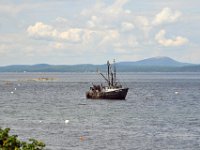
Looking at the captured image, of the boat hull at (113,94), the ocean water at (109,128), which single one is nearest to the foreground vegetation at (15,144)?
the ocean water at (109,128)

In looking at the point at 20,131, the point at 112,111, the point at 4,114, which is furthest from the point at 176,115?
the point at 20,131

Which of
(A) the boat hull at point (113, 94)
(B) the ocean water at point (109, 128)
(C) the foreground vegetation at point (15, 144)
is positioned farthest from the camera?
(A) the boat hull at point (113, 94)

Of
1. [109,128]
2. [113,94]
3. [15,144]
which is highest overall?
[15,144]

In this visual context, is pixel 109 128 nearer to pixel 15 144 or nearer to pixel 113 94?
pixel 15 144

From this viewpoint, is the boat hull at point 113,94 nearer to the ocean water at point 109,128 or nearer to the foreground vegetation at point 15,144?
the ocean water at point 109,128

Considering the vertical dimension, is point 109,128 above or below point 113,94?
below

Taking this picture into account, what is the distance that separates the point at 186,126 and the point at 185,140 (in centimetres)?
1442

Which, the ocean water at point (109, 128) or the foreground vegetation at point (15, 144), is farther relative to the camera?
the ocean water at point (109, 128)

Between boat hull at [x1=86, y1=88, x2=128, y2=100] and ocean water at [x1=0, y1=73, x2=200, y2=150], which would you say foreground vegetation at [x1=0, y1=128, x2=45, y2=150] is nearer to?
ocean water at [x1=0, y1=73, x2=200, y2=150]

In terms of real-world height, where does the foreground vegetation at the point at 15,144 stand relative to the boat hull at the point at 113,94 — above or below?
above

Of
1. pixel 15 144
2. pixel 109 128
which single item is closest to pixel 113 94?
pixel 109 128

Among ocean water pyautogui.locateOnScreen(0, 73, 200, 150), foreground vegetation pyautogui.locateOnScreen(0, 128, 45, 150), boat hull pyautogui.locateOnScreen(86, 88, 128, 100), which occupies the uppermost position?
foreground vegetation pyautogui.locateOnScreen(0, 128, 45, 150)

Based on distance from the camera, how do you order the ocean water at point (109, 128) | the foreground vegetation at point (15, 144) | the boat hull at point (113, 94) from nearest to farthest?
the foreground vegetation at point (15, 144) < the ocean water at point (109, 128) < the boat hull at point (113, 94)

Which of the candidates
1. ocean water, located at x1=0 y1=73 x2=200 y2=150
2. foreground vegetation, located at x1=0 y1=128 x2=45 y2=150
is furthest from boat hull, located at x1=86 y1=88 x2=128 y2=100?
foreground vegetation, located at x1=0 y1=128 x2=45 y2=150
